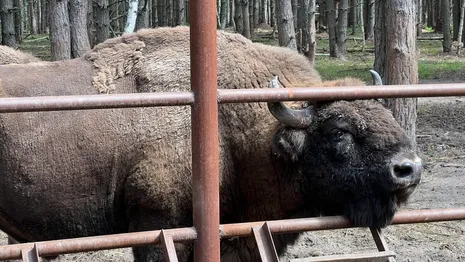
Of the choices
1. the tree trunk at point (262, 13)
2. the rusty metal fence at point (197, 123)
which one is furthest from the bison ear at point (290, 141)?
the tree trunk at point (262, 13)

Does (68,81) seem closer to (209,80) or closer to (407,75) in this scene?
(209,80)

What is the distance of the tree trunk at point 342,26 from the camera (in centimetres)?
2048

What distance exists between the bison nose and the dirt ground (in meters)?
2.15

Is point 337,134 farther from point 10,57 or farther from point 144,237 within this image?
point 10,57

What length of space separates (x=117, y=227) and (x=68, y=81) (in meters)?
0.99

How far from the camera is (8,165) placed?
4281mm

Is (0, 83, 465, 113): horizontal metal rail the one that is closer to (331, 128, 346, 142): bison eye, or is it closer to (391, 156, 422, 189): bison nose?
(391, 156, 422, 189): bison nose

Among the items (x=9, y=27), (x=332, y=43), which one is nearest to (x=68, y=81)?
(x=9, y=27)

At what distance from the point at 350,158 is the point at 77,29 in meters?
9.63

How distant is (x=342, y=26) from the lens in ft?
68.8

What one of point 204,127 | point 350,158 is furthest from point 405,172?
point 204,127

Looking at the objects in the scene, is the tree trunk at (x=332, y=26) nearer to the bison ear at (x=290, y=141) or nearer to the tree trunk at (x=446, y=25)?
the tree trunk at (x=446, y=25)

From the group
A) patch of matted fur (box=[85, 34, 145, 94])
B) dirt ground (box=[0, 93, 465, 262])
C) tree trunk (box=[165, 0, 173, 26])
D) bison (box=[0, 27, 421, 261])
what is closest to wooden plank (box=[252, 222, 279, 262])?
bison (box=[0, 27, 421, 261])

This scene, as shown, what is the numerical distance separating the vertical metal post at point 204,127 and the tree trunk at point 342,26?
59.6 feet
